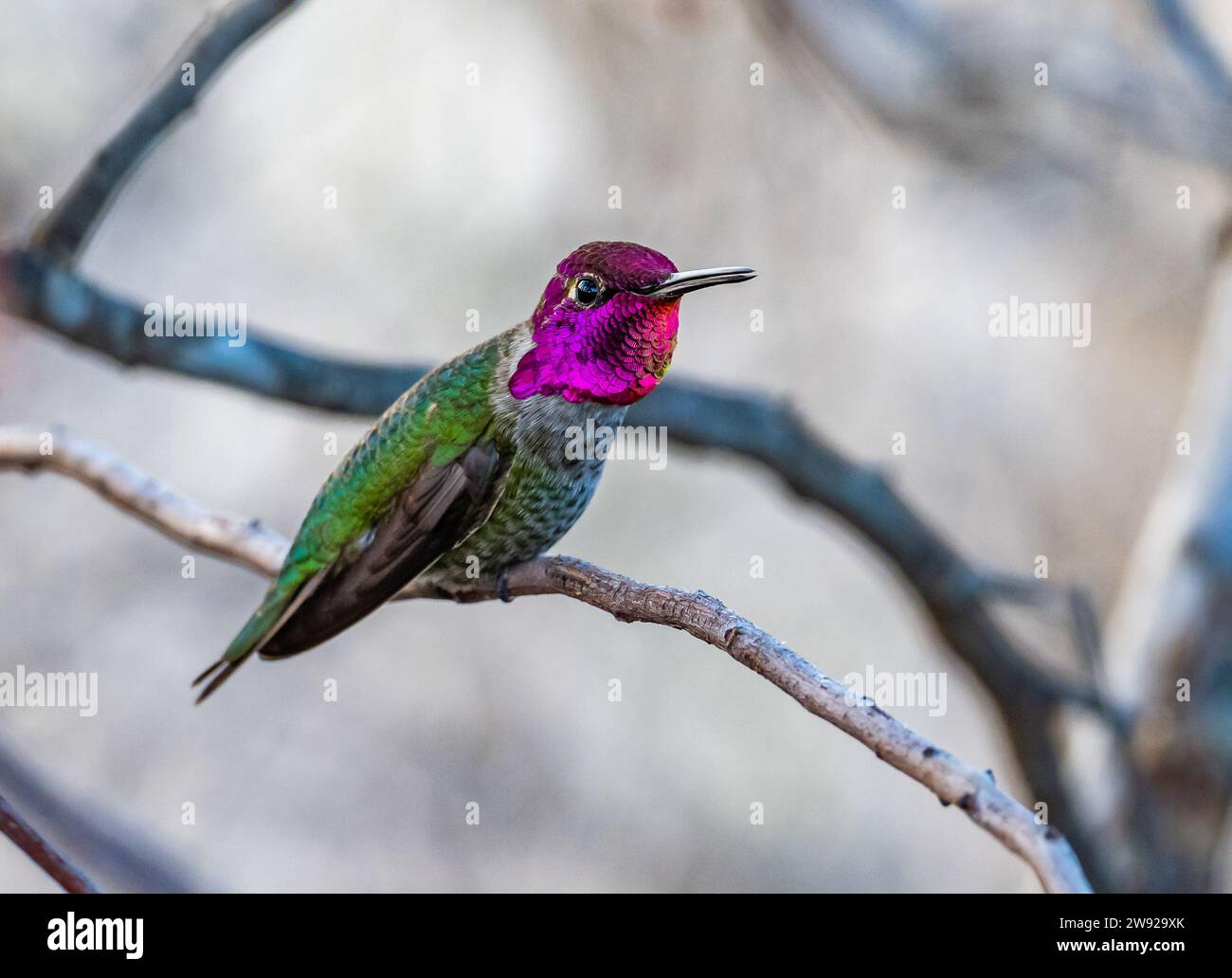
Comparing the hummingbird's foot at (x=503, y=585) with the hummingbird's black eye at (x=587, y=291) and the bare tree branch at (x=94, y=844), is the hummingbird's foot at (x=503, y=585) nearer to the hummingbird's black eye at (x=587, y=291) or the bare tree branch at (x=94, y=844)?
the hummingbird's black eye at (x=587, y=291)

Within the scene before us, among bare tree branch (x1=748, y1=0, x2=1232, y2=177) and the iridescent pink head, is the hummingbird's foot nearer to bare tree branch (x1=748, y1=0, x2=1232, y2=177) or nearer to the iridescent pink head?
the iridescent pink head

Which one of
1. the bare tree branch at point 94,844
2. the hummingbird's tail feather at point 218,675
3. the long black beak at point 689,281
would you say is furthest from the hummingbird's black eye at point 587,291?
the bare tree branch at point 94,844

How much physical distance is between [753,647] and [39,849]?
1147 mm

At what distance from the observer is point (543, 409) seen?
293cm

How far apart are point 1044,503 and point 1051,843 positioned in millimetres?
5824

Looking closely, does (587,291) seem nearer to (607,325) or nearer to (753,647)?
(607,325)

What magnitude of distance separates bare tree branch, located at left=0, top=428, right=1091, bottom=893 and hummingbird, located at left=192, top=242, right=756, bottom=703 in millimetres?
149

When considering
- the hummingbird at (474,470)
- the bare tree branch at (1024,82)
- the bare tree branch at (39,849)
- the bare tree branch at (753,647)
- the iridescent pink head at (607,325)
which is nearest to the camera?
the bare tree branch at (753,647)

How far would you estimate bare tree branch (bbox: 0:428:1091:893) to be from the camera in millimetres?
1763

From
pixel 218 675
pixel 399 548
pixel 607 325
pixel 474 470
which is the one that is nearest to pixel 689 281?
pixel 607 325

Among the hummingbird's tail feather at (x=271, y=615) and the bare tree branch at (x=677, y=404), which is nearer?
the hummingbird's tail feather at (x=271, y=615)

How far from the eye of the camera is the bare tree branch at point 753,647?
5.78 ft

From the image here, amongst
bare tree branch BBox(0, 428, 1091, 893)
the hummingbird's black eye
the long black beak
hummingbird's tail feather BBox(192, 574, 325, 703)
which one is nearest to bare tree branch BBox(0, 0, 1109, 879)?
bare tree branch BBox(0, 428, 1091, 893)

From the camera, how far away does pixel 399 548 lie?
292 centimetres
